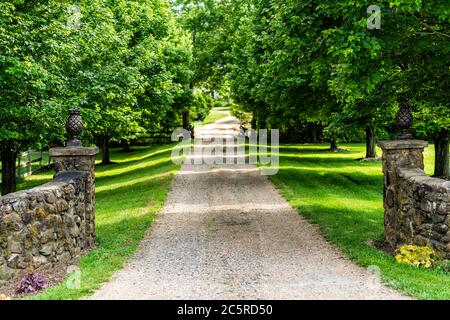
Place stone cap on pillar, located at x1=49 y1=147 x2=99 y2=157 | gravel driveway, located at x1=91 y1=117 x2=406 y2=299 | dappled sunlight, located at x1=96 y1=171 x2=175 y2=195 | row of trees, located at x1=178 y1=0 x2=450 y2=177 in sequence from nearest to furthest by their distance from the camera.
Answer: gravel driveway, located at x1=91 y1=117 x2=406 y2=299
row of trees, located at x1=178 y1=0 x2=450 y2=177
stone cap on pillar, located at x1=49 y1=147 x2=99 y2=157
dappled sunlight, located at x1=96 y1=171 x2=175 y2=195

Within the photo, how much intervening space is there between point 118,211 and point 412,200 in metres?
9.71

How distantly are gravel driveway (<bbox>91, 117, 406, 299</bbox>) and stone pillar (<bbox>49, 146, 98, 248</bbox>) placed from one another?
1.27 meters

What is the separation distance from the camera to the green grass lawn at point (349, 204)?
27.5 feet

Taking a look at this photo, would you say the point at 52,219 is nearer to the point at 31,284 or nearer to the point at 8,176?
the point at 31,284

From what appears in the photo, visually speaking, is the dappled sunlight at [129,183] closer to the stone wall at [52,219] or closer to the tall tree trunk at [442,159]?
the stone wall at [52,219]

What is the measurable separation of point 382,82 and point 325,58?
7.09ft

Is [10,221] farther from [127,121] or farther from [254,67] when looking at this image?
[254,67]

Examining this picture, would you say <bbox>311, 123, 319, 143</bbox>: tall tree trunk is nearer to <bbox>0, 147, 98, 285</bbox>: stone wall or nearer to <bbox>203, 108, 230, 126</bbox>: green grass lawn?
<bbox>203, 108, 230, 126</bbox>: green grass lawn

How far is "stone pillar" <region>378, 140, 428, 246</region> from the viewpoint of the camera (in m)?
10.9

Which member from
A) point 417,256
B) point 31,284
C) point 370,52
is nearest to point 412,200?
point 417,256

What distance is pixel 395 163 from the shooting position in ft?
36.4

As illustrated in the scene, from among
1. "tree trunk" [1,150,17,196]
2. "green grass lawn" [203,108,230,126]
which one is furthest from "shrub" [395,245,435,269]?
"green grass lawn" [203,108,230,126]
